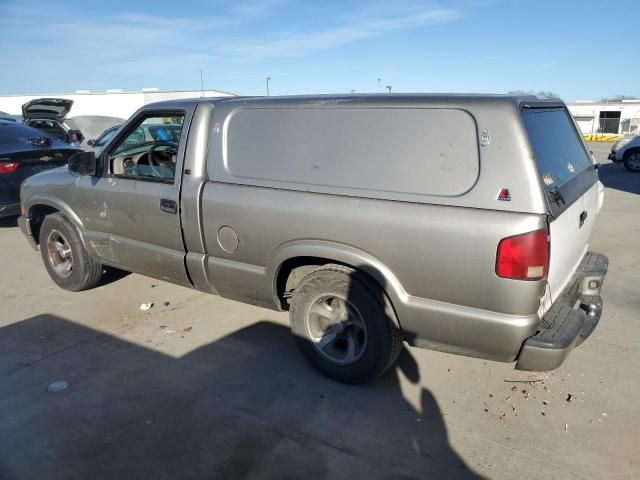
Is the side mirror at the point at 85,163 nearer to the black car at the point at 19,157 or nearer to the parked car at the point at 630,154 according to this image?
the black car at the point at 19,157

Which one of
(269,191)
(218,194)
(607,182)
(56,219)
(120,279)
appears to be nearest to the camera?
(269,191)

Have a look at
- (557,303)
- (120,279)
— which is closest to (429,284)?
(557,303)

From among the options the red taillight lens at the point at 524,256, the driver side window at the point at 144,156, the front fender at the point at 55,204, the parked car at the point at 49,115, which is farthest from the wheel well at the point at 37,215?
the parked car at the point at 49,115

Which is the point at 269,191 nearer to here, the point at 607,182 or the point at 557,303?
the point at 557,303

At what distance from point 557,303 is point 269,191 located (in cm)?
199

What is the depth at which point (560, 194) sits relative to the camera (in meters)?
2.78

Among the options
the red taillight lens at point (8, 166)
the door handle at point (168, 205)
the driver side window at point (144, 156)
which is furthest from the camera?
the red taillight lens at point (8, 166)

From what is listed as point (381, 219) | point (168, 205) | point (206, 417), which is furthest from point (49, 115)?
point (381, 219)

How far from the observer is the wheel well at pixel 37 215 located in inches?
206

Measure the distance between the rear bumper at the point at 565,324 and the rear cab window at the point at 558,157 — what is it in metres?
0.62

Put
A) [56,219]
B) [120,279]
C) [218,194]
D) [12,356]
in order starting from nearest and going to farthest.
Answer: [218,194] → [12,356] → [56,219] → [120,279]

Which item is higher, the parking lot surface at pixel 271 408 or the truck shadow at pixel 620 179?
the truck shadow at pixel 620 179

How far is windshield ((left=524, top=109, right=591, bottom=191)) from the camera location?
2721 mm

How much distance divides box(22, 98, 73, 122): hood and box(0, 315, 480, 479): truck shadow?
1014 centimetres
